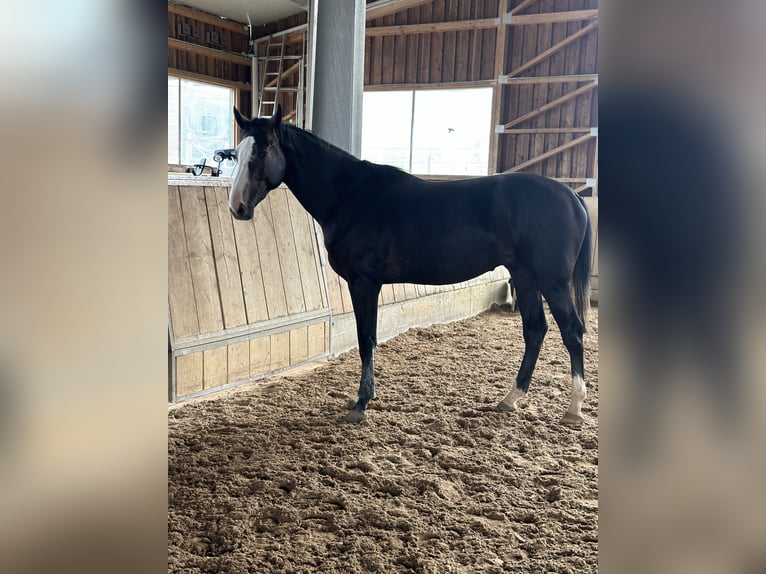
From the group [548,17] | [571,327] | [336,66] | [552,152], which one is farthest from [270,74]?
[571,327]

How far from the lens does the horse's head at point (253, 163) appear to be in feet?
10.5

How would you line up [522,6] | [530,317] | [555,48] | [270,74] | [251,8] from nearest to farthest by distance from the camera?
[530,317] < [555,48] < [522,6] < [251,8] < [270,74]

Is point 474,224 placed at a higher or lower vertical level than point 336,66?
lower

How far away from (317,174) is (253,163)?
399 mm

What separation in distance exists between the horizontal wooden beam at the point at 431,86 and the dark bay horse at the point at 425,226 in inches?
371

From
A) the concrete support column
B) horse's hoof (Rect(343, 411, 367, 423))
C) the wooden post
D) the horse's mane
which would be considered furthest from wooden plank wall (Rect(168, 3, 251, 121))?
horse's hoof (Rect(343, 411, 367, 423))

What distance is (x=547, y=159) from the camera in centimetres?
1161

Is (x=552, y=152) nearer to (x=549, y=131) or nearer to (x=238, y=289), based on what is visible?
(x=549, y=131)

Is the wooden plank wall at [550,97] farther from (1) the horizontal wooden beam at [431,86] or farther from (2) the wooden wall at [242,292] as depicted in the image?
(2) the wooden wall at [242,292]

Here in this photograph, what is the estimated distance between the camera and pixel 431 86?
1262 centimetres

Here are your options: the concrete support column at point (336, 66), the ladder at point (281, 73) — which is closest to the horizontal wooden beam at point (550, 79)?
the ladder at point (281, 73)

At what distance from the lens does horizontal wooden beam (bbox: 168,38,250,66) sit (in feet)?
43.3
